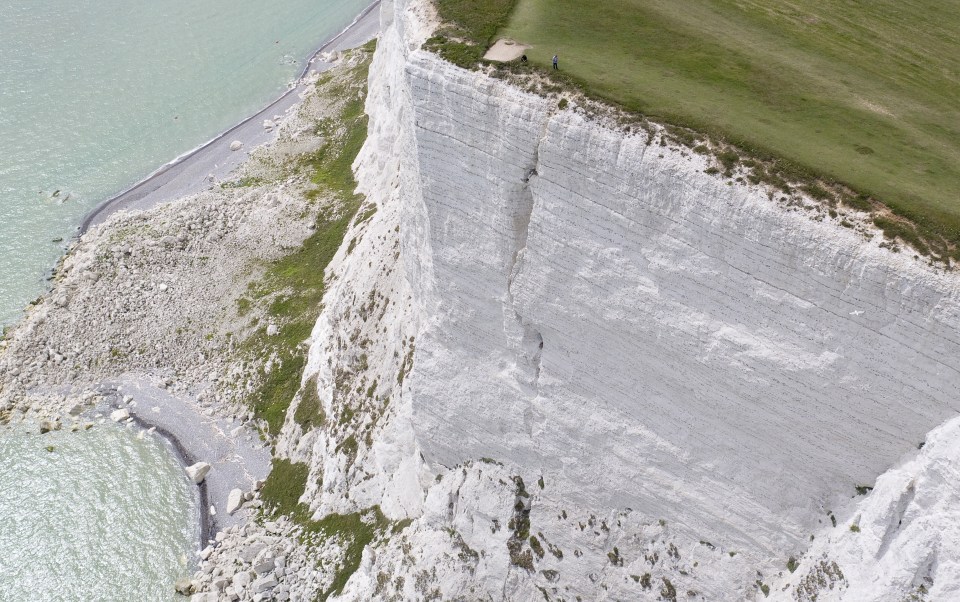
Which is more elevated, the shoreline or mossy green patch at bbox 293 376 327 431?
the shoreline

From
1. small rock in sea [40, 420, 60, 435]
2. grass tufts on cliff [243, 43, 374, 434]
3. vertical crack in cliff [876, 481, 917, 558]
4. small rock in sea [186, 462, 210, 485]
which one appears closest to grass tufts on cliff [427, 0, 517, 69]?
vertical crack in cliff [876, 481, 917, 558]

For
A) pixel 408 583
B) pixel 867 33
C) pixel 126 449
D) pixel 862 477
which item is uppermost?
pixel 867 33

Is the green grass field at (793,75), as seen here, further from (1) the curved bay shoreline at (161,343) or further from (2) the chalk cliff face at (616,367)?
(1) the curved bay shoreline at (161,343)

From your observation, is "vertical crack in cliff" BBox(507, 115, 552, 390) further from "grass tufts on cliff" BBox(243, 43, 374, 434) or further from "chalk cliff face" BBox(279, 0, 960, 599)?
"grass tufts on cliff" BBox(243, 43, 374, 434)

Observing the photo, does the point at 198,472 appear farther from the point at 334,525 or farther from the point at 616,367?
the point at 616,367

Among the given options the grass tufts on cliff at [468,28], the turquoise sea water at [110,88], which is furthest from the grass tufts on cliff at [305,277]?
the grass tufts on cliff at [468,28]

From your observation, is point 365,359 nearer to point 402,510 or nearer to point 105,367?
point 402,510

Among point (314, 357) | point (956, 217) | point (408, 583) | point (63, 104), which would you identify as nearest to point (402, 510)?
point (408, 583)
